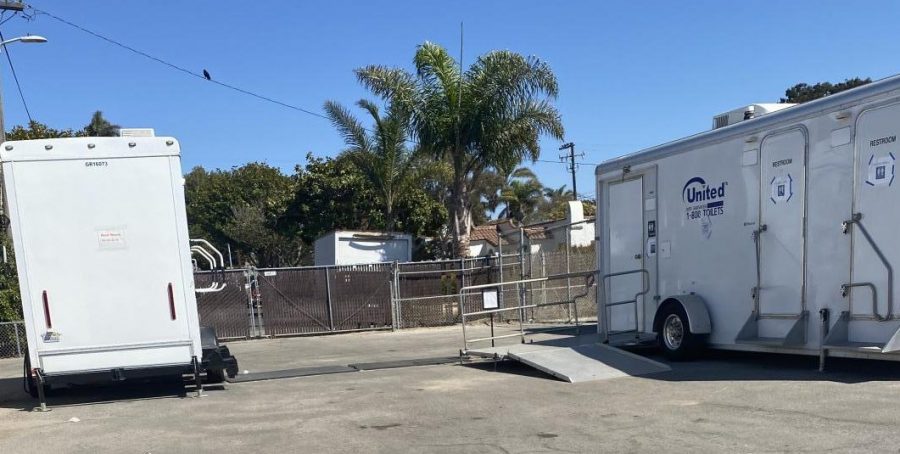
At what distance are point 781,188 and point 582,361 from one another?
342cm

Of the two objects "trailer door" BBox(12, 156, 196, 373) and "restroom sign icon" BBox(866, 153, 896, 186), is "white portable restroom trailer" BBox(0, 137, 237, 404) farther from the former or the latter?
"restroom sign icon" BBox(866, 153, 896, 186)

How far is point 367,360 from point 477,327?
6.56 m

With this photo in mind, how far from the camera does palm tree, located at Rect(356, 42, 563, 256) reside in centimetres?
2183

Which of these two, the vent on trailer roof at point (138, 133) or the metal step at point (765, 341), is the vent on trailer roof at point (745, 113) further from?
the vent on trailer roof at point (138, 133)

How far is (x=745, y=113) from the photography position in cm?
1041

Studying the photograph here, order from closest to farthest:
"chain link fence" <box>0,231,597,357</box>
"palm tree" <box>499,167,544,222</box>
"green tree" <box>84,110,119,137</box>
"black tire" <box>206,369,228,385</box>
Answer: "black tire" <box>206,369,228,385</box> < "chain link fence" <box>0,231,597,357</box> < "green tree" <box>84,110,119,137</box> < "palm tree" <box>499,167,544,222</box>

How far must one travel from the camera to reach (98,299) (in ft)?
29.3

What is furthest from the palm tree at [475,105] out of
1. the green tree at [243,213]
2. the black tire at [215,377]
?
the green tree at [243,213]

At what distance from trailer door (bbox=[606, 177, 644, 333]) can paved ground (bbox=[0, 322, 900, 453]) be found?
1.56m

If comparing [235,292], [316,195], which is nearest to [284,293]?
[235,292]

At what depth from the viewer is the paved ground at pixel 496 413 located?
21.0 feet

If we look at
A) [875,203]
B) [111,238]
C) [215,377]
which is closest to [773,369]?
[875,203]

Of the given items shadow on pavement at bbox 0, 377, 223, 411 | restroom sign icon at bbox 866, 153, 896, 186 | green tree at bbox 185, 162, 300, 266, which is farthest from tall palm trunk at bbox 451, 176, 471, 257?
green tree at bbox 185, 162, 300, 266

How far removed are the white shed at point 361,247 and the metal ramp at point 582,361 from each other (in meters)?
14.6
